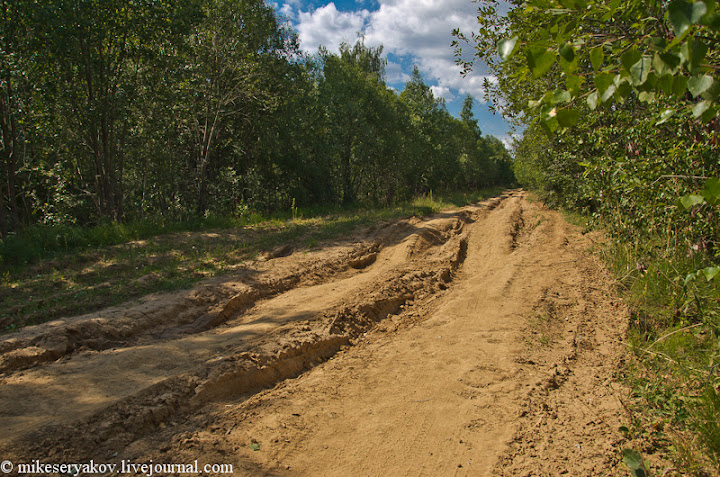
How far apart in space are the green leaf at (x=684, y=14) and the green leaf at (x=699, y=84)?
30cm

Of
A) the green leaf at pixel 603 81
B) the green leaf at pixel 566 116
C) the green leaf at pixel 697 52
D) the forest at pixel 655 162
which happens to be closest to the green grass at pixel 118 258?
the forest at pixel 655 162

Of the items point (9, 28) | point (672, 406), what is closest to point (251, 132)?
point (9, 28)

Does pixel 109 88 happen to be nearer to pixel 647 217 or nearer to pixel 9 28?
pixel 9 28

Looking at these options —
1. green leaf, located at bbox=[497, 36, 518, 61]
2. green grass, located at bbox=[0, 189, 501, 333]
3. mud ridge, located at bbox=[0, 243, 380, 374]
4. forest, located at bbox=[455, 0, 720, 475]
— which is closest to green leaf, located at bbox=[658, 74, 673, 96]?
forest, located at bbox=[455, 0, 720, 475]

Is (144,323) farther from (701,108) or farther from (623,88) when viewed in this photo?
(701,108)

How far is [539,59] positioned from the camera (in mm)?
1442

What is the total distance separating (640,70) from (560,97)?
0.82 feet

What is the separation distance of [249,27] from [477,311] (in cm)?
1334

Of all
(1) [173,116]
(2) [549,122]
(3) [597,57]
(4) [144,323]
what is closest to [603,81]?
(3) [597,57]

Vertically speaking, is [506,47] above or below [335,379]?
above

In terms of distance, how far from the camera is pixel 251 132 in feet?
53.7

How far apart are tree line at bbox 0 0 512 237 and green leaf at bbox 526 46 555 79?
10.6 m

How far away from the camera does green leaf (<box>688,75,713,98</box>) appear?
4.39ft

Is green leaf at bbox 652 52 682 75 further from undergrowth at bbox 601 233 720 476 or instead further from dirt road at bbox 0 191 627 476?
dirt road at bbox 0 191 627 476
